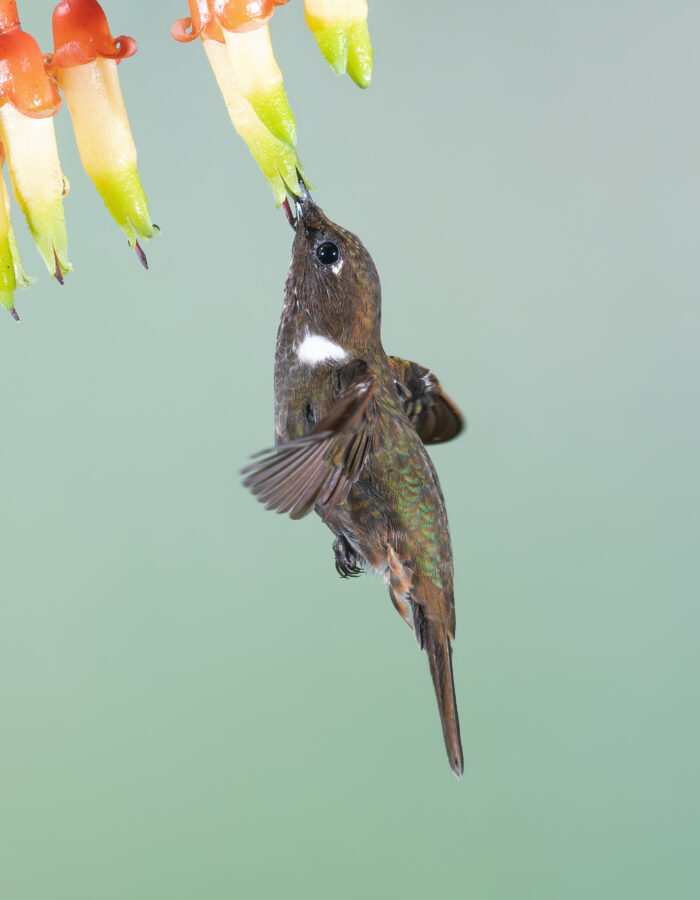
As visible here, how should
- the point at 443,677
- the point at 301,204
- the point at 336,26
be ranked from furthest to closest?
the point at 443,677, the point at 301,204, the point at 336,26

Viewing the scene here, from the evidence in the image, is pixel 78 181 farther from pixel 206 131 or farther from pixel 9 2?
pixel 9 2

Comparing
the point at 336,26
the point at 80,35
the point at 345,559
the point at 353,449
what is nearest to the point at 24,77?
the point at 80,35

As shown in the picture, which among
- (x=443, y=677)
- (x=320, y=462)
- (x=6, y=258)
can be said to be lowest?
(x=443, y=677)

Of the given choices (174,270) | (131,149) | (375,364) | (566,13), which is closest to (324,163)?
(174,270)

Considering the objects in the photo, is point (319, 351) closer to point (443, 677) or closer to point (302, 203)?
point (302, 203)

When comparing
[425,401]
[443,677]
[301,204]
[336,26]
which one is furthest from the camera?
[425,401]

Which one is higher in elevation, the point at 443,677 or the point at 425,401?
the point at 425,401
